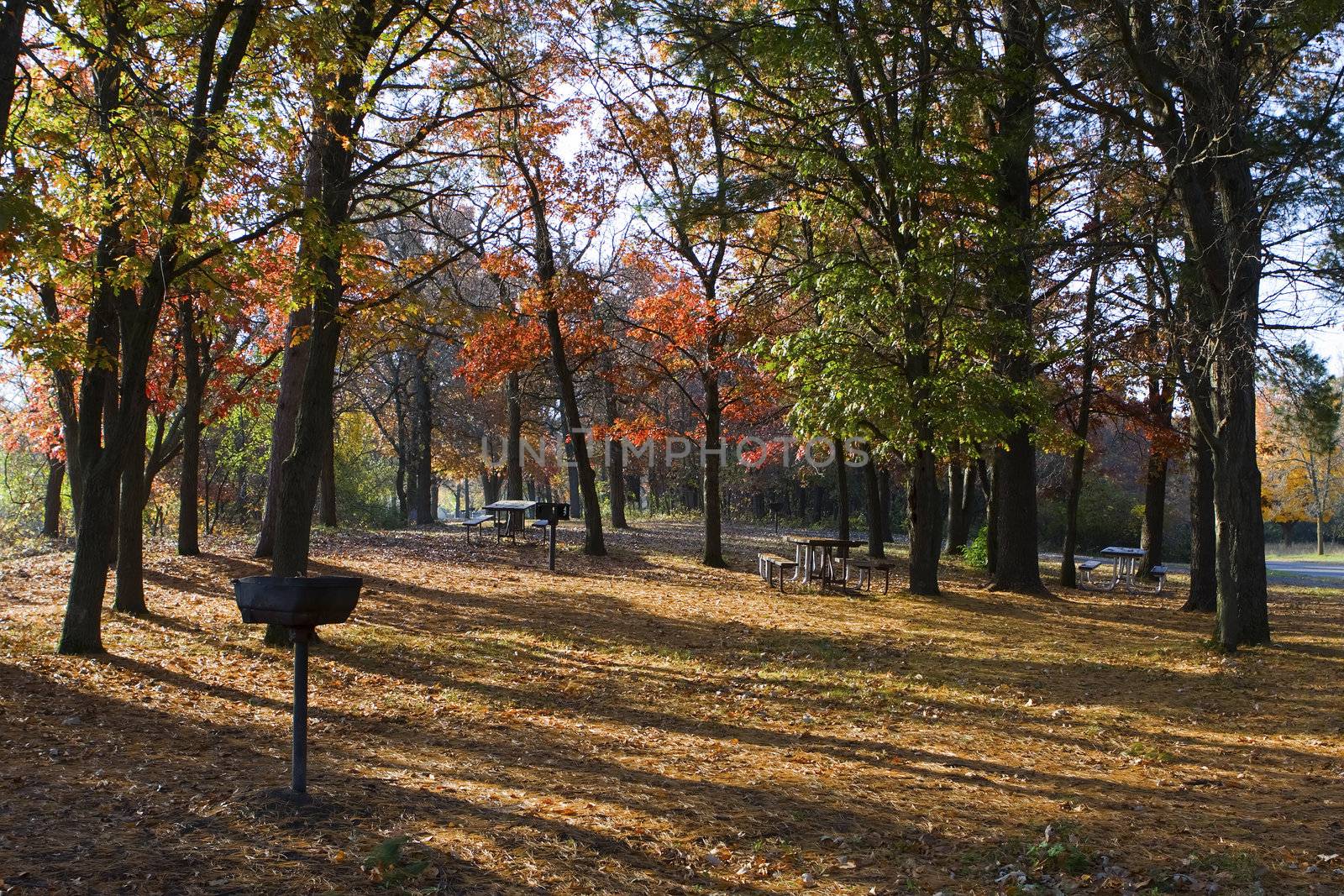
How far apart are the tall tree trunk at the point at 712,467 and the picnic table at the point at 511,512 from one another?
338 cm

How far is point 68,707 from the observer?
642 centimetres

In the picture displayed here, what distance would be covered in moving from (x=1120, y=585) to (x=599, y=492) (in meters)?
26.7

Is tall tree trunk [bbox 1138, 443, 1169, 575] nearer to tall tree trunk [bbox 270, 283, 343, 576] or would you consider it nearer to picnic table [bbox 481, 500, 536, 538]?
picnic table [bbox 481, 500, 536, 538]

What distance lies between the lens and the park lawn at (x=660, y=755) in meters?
4.16

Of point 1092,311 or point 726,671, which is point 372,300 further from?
point 1092,311

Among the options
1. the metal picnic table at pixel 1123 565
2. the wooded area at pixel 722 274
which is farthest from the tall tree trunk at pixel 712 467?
the metal picnic table at pixel 1123 565

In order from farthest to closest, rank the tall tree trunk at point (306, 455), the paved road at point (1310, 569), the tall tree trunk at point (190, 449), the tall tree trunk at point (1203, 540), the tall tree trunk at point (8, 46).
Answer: the paved road at point (1310, 569), the tall tree trunk at point (1203, 540), the tall tree trunk at point (190, 449), the tall tree trunk at point (306, 455), the tall tree trunk at point (8, 46)

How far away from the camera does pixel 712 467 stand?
18344mm

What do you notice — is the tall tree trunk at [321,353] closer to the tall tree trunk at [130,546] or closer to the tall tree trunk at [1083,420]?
the tall tree trunk at [130,546]

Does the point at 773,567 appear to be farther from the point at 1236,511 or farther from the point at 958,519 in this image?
the point at 958,519

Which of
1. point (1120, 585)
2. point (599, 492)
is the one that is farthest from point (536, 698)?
point (599, 492)

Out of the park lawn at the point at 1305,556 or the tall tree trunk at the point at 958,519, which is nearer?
the tall tree trunk at the point at 958,519

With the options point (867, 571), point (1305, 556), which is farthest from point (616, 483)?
point (1305, 556)

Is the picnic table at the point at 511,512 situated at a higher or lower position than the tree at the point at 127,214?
lower
